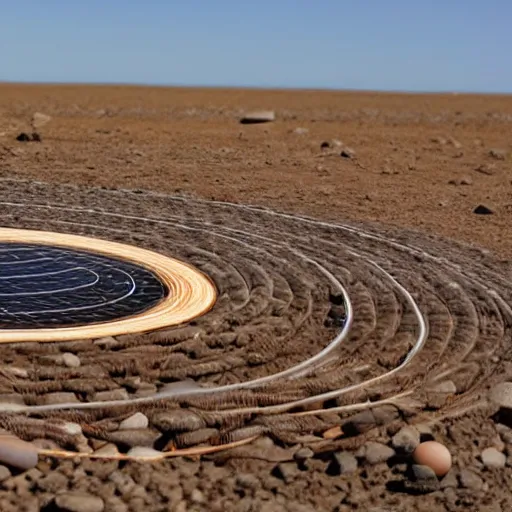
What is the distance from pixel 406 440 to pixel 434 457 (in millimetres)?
283

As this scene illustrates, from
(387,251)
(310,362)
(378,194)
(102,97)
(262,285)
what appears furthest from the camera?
(102,97)

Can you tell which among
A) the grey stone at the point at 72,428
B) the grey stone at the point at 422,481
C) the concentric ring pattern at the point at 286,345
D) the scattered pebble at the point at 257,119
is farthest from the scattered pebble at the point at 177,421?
the scattered pebble at the point at 257,119

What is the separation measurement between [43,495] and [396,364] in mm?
2881

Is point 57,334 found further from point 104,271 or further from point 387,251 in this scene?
point 387,251

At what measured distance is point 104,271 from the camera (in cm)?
827

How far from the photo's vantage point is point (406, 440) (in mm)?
5336

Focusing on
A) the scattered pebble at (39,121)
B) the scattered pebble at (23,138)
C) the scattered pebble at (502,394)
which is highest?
the scattered pebble at (39,121)

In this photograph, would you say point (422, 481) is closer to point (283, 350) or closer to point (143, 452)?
point (143, 452)

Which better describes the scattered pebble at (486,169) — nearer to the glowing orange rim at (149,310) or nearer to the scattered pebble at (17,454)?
the glowing orange rim at (149,310)

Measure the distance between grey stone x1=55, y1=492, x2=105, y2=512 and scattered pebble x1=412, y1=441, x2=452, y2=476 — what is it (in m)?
1.82

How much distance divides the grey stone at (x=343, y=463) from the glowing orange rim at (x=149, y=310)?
218 cm

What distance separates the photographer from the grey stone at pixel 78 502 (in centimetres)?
442

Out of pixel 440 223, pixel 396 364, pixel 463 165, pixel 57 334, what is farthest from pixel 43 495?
pixel 463 165

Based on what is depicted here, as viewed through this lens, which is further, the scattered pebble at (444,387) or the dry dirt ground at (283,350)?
the scattered pebble at (444,387)
